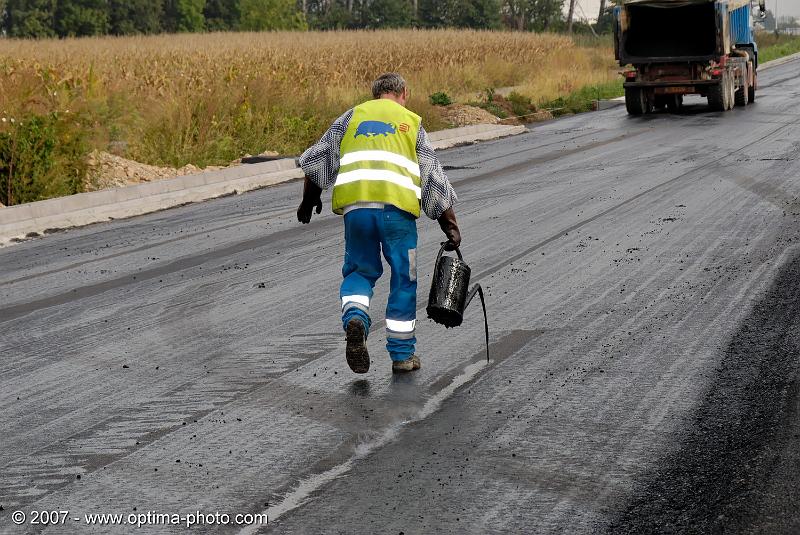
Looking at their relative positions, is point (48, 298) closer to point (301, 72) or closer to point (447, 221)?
point (447, 221)

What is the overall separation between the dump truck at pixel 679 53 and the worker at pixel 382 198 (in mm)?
22148

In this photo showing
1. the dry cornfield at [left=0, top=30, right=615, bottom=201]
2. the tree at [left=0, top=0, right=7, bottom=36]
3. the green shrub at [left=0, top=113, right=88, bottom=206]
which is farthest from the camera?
the tree at [left=0, top=0, right=7, bottom=36]

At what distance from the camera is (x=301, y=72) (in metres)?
29.0

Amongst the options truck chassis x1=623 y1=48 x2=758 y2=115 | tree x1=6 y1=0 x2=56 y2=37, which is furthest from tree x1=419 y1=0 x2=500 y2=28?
truck chassis x1=623 y1=48 x2=758 y2=115

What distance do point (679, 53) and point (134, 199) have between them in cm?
1739

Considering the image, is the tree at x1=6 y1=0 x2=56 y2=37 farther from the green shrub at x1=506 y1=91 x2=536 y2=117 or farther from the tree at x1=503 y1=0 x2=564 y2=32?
the green shrub at x1=506 y1=91 x2=536 y2=117

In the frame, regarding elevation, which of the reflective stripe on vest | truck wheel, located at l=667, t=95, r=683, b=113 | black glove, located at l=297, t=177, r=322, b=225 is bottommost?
truck wheel, located at l=667, t=95, r=683, b=113

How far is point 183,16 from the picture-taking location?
285 feet

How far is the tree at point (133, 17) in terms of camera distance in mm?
80625

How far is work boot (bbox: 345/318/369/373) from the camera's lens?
6824 mm

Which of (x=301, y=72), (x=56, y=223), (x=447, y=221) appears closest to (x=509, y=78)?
(x=301, y=72)

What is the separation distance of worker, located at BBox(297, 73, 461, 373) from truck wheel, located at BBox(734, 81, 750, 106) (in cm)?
2434

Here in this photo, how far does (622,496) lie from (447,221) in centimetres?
263

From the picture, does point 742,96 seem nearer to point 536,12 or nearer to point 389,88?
point 389,88
